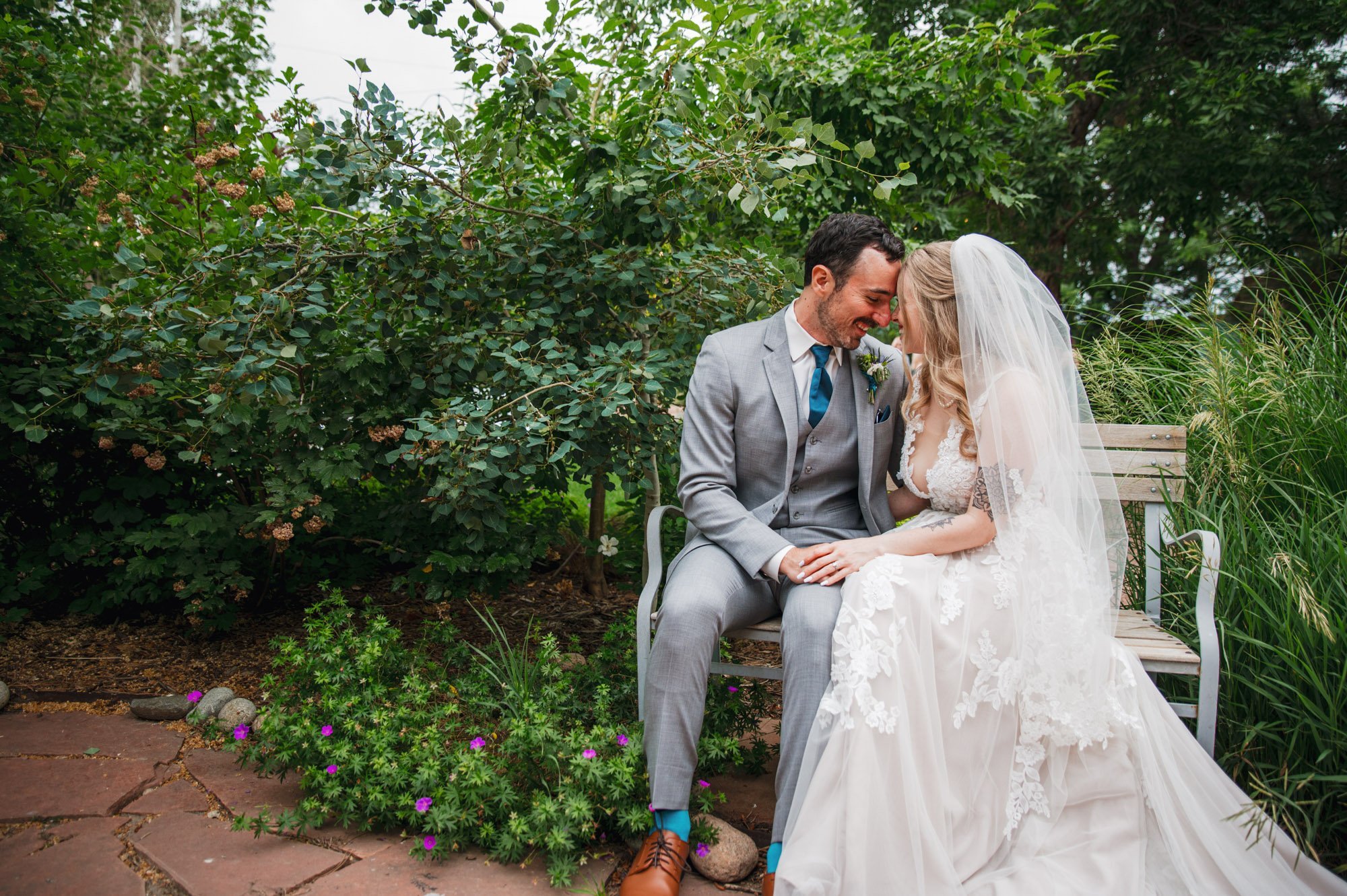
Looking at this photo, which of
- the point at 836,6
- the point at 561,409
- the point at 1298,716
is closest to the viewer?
the point at 1298,716

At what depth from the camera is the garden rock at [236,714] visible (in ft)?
9.90

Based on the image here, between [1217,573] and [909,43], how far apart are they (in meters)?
2.85

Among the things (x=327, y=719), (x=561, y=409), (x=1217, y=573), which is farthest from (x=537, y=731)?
(x=1217, y=573)

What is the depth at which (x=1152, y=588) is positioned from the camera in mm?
2727

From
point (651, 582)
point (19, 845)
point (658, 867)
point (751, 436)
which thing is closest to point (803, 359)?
point (751, 436)

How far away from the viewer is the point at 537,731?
238 cm

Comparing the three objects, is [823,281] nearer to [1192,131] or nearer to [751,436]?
[751,436]

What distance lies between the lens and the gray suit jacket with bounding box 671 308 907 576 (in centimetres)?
275

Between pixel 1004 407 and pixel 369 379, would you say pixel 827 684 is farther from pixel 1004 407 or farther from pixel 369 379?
pixel 369 379

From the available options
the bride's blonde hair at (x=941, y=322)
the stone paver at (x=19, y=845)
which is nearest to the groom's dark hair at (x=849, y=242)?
the bride's blonde hair at (x=941, y=322)

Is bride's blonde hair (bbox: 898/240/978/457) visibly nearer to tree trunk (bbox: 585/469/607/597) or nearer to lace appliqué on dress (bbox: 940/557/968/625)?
lace appliqué on dress (bbox: 940/557/968/625)

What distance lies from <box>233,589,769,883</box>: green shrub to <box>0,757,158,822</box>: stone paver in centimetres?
35

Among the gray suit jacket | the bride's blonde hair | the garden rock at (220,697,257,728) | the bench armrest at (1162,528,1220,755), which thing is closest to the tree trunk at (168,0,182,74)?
the garden rock at (220,697,257,728)

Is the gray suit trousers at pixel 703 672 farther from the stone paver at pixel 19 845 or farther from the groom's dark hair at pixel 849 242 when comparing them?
the stone paver at pixel 19 845
